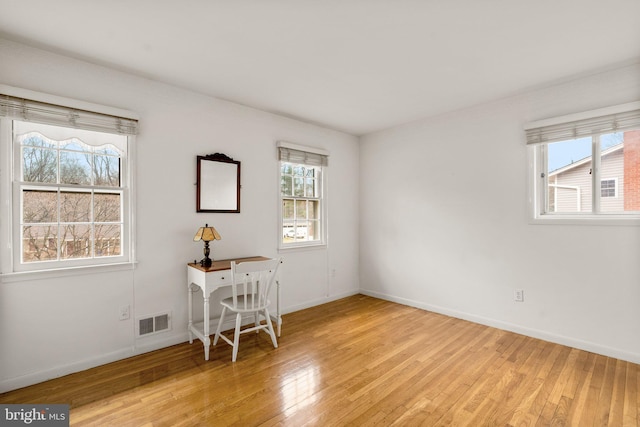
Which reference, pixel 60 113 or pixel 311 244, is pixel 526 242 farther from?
pixel 60 113

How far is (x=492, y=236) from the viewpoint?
3.60 metres

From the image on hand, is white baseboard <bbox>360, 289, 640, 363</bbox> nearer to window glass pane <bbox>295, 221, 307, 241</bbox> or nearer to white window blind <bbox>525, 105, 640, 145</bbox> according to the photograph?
window glass pane <bbox>295, 221, 307, 241</bbox>

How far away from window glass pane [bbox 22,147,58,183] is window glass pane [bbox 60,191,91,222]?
0.16m

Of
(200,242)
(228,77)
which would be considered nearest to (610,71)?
(228,77)

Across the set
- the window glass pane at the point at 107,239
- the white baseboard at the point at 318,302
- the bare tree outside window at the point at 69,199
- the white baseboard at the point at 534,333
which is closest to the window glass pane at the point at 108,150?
the bare tree outside window at the point at 69,199

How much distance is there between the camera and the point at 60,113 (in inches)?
99.0

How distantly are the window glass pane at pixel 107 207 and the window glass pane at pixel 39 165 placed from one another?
13.4 inches

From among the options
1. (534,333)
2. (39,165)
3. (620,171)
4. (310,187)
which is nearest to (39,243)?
(39,165)

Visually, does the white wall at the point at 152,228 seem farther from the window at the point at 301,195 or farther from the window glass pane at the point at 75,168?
the window glass pane at the point at 75,168

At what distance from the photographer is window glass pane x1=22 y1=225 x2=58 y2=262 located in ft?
8.06

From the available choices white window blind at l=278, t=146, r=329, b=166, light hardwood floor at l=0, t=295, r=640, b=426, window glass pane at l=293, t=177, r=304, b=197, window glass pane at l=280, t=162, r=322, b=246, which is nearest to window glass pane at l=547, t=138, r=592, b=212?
light hardwood floor at l=0, t=295, r=640, b=426

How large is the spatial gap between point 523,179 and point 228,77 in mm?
3228

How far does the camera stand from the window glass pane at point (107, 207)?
2.77 meters

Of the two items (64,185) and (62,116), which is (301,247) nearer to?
(64,185)
